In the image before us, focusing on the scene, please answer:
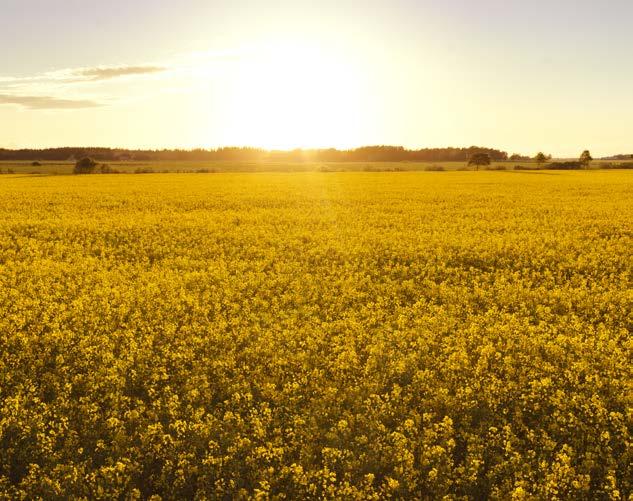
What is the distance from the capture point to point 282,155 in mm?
168375

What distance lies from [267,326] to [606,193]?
40452 millimetres

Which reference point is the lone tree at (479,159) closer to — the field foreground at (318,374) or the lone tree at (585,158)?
the lone tree at (585,158)

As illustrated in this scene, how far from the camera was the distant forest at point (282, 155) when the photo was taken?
160500 millimetres

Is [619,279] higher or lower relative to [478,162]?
lower

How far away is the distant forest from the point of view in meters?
160

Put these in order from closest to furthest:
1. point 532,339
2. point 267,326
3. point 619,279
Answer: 1. point 532,339
2. point 267,326
3. point 619,279

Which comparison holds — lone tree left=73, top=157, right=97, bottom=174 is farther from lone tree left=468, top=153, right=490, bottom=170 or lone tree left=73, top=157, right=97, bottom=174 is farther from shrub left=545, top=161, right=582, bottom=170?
shrub left=545, top=161, right=582, bottom=170

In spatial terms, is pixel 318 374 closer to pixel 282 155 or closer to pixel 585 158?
pixel 585 158

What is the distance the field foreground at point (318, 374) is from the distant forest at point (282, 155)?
149 metres

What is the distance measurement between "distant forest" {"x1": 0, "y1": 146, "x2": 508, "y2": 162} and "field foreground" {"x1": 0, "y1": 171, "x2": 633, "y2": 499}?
148882 millimetres

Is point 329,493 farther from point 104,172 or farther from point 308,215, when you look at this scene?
point 104,172

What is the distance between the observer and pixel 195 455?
6098 mm

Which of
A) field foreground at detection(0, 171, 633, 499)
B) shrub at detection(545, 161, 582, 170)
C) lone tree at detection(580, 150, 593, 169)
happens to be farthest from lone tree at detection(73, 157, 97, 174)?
lone tree at detection(580, 150, 593, 169)

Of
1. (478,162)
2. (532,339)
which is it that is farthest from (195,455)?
(478,162)
